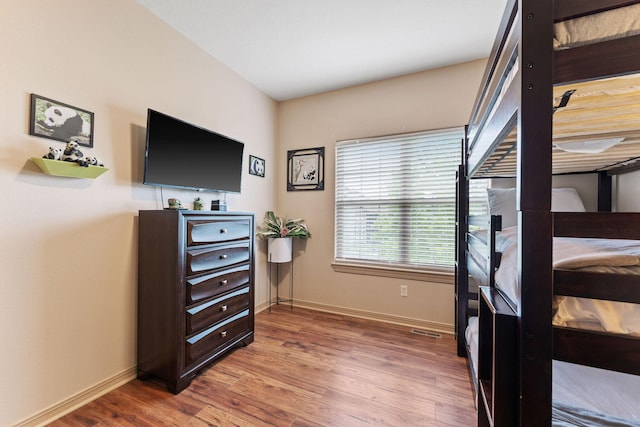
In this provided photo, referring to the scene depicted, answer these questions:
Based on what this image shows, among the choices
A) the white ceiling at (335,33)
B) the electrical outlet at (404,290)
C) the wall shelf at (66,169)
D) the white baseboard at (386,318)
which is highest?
the white ceiling at (335,33)

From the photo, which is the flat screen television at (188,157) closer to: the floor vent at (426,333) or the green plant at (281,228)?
the green plant at (281,228)

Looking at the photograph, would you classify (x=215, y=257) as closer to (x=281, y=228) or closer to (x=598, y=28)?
(x=281, y=228)

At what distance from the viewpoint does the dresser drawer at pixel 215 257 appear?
1.77 metres

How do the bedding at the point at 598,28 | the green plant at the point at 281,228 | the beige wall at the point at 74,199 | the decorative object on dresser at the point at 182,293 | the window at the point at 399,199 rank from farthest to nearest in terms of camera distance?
the green plant at the point at 281,228 < the window at the point at 399,199 < the decorative object on dresser at the point at 182,293 < the beige wall at the point at 74,199 < the bedding at the point at 598,28

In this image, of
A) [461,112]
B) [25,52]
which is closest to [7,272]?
[25,52]

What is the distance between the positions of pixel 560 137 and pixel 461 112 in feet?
4.31

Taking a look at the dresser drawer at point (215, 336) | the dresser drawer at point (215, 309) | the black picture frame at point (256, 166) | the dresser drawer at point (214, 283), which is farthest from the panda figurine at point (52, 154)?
the black picture frame at point (256, 166)

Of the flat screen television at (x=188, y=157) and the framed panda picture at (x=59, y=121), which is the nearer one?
the framed panda picture at (x=59, y=121)

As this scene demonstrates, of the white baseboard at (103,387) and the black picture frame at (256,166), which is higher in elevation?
the black picture frame at (256,166)

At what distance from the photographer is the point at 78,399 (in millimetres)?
1547

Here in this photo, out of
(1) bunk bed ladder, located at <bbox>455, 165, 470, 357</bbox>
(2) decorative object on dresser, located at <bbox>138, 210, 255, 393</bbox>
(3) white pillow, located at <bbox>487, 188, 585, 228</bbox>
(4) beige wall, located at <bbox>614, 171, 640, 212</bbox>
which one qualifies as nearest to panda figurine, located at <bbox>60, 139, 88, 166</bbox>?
(2) decorative object on dresser, located at <bbox>138, 210, 255, 393</bbox>

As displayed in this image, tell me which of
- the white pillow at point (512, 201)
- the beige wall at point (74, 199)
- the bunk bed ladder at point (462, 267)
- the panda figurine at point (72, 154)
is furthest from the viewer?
the bunk bed ladder at point (462, 267)

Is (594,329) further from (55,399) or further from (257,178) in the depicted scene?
(257,178)

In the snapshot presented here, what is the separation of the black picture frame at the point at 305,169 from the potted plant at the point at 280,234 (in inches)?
17.8
